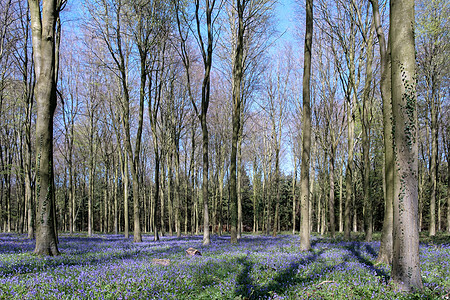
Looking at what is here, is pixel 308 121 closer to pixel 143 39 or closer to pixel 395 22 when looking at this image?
pixel 395 22

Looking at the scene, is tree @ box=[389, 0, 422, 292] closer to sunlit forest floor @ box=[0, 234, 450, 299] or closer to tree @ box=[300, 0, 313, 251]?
sunlit forest floor @ box=[0, 234, 450, 299]

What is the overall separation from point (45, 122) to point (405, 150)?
9.61 metres

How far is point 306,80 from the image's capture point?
10305 mm

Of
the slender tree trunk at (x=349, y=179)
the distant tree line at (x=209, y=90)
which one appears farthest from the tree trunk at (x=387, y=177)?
the slender tree trunk at (x=349, y=179)

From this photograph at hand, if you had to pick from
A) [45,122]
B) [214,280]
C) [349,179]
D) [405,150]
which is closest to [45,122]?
[45,122]

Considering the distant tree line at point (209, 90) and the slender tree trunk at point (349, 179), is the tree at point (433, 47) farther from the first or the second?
the slender tree trunk at point (349, 179)

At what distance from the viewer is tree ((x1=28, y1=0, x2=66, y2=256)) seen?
812cm

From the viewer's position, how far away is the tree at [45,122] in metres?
8.12

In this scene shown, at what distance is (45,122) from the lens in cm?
852

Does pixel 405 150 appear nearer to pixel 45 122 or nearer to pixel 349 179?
pixel 45 122

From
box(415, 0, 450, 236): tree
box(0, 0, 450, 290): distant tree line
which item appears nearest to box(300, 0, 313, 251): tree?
box(0, 0, 450, 290): distant tree line

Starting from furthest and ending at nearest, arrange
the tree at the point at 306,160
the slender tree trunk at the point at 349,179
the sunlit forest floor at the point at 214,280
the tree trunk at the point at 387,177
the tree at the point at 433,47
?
1. the tree at the point at 433,47
2. the slender tree trunk at the point at 349,179
3. the tree at the point at 306,160
4. the tree trunk at the point at 387,177
5. the sunlit forest floor at the point at 214,280

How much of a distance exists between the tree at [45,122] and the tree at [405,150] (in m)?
8.94

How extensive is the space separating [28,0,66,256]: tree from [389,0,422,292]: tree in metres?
8.94
